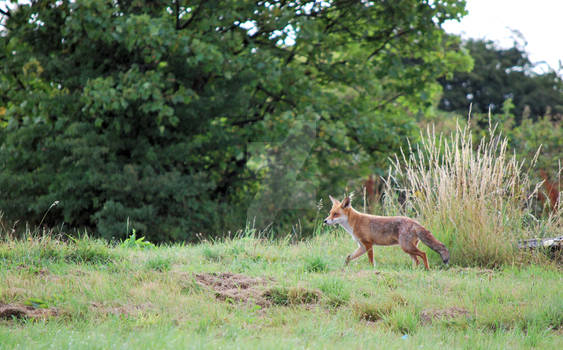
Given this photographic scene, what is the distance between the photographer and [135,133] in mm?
12586

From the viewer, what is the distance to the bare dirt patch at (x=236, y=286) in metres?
5.33

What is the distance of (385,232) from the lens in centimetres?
686

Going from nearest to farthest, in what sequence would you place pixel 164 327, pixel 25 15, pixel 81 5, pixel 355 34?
pixel 164 327 → pixel 81 5 → pixel 25 15 → pixel 355 34

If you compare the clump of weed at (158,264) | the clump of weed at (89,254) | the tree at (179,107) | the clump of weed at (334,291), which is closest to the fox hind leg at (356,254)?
the clump of weed at (334,291)

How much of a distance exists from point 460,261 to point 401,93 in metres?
9.03

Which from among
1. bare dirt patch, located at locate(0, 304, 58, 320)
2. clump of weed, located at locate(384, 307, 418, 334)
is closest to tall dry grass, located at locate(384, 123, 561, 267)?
clump of weed, located at locate(384, 307, 418, 334)

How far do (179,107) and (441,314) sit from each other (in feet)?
28.3

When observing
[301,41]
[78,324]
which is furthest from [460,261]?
[301,41]

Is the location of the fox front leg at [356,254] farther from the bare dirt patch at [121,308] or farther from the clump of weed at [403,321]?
the bare dirt patch at [121,308]

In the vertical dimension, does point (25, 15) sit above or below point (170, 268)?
above

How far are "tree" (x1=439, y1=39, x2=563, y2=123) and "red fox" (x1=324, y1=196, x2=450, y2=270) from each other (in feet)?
92.3

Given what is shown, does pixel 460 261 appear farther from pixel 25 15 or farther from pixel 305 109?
pixel 25 15

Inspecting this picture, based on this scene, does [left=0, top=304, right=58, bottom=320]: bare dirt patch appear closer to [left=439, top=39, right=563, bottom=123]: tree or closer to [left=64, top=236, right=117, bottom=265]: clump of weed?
[left=64, top=236, right=117, bottom=265]: clump of weed

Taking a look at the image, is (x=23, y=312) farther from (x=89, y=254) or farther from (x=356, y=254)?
(x=356, y=254)
